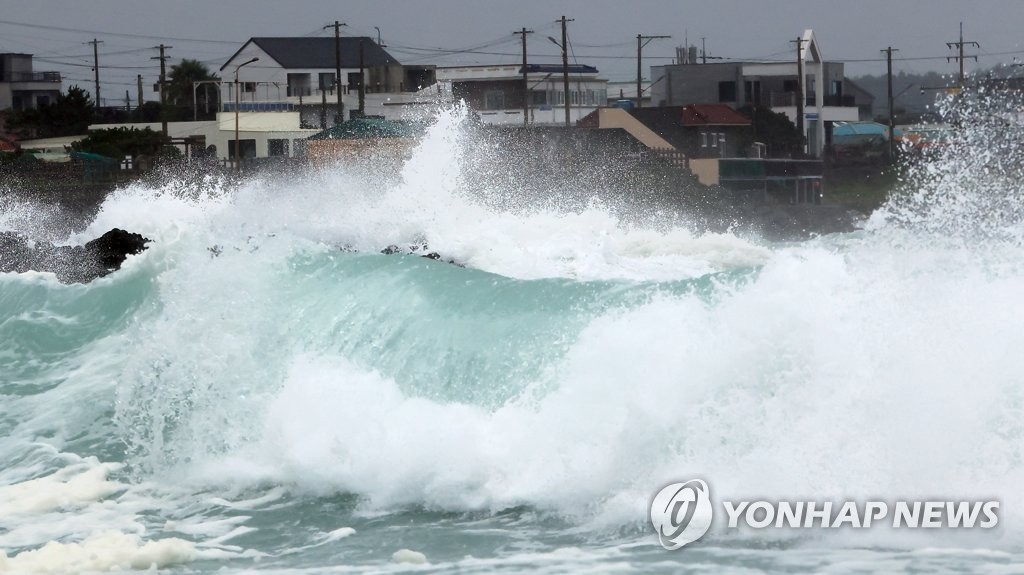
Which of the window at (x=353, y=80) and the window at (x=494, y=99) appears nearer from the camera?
the window at (x=494, y=99)

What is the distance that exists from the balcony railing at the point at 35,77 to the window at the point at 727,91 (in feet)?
146

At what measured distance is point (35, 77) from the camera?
89562 mm

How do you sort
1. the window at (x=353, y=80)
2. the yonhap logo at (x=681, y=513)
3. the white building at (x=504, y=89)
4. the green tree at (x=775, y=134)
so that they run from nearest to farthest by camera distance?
the yonhap logo at (x=681, y=513)
the green tree at (x=775, y=134)
the white building at (x=504, y=89)
the window at (x=353, y=80)

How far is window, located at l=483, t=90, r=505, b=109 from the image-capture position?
7394 centimetres

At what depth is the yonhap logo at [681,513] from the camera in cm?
852

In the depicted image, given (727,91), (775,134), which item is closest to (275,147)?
(775,134)

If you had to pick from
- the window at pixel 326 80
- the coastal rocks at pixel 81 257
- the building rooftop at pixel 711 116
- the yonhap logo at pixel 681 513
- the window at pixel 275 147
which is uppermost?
the window at pixel 326 80

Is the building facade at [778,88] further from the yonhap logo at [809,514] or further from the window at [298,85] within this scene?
the yonhap logo at [809,514]

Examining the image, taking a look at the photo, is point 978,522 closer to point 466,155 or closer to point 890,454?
point 890,454

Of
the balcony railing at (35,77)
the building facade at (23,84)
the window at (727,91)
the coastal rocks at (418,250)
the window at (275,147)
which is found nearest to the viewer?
the coastal rocks at (418,250)

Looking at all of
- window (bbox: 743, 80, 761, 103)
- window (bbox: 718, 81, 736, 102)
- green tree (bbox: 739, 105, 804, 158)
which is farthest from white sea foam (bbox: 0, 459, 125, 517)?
window (bbox: 718, 81, 736, 102)

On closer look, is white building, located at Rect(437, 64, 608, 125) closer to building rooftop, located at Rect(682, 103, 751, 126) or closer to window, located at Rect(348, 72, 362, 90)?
window, located at Rect(348, 72, 362, 90)

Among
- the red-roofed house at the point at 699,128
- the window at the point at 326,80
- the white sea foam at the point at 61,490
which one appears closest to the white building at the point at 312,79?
the window at the point at 326,80

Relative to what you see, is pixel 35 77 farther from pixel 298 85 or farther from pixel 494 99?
pixel 494 99
